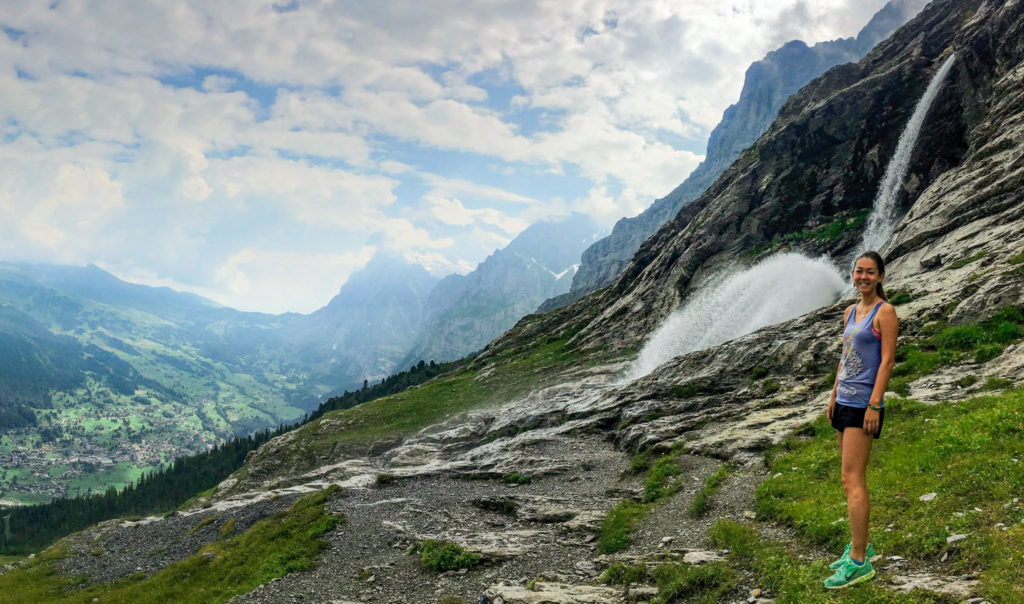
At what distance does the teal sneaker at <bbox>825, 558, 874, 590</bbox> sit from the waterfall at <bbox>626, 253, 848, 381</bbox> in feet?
186

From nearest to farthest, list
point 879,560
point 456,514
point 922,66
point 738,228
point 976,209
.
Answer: point 879,560, point 456,514, point 976,209, point 922,66, point 738,228

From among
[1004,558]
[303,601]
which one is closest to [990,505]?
[1004,558]

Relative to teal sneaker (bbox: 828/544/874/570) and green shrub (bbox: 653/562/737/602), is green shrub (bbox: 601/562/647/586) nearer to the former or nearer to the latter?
green shrub (bbox: 653/562/737/602)

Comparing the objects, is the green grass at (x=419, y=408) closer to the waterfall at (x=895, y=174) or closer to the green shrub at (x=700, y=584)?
the waterfall at (x=895, y=174)

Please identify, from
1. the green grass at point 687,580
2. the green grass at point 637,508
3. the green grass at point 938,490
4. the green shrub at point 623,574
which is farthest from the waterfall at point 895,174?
the green grass at point 687,580

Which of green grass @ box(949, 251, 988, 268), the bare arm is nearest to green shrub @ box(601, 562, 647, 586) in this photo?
the bare arm

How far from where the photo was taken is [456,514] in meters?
30.0

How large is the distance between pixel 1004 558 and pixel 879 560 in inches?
86.1

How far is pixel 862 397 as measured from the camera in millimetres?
9555

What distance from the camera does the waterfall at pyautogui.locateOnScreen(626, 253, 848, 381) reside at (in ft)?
213

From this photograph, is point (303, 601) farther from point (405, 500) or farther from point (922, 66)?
point (922, 66)

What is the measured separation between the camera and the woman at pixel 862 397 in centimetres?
927

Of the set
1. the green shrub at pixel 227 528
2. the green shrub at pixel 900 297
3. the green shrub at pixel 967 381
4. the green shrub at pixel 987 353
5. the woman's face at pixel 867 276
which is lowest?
the green shrub at pixel 227 528

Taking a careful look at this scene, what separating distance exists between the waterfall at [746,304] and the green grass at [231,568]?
149 ft
